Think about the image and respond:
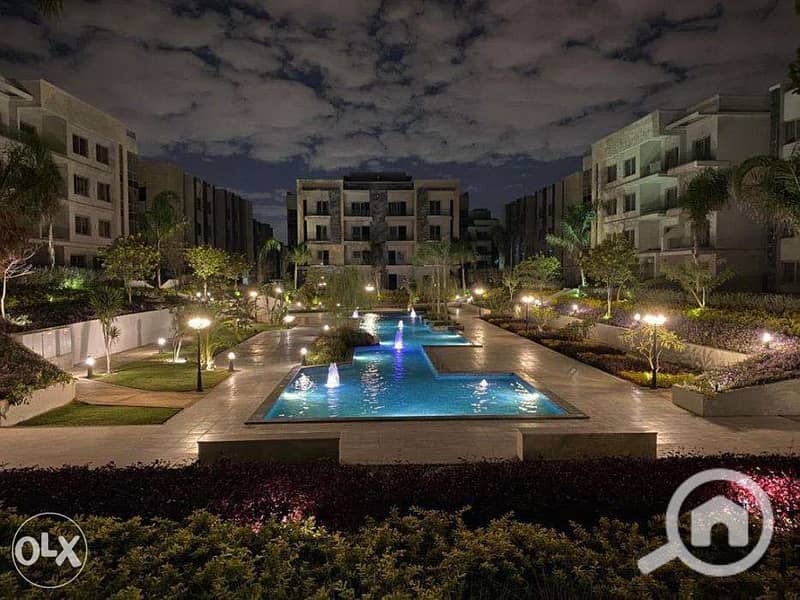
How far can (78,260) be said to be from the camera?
36062 mm

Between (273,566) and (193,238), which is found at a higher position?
(193,238)

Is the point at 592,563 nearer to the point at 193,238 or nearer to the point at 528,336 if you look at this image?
the point at 528,336

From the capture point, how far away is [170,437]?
1001cm

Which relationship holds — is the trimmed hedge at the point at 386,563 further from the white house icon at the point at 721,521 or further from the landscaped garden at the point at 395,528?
the white house icon at the point at 721,521

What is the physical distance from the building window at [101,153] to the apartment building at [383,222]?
2538cm

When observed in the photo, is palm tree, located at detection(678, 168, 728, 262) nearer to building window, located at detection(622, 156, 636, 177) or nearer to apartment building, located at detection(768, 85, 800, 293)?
apartment building, located at detection(768, 85, 800, 293)

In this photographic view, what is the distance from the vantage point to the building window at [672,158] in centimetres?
3519

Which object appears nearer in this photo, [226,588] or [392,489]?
[226,588]

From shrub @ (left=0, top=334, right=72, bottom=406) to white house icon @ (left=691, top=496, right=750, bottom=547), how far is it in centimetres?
1196

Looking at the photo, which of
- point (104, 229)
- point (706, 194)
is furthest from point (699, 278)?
point (104, 229)

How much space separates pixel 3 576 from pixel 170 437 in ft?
19.5

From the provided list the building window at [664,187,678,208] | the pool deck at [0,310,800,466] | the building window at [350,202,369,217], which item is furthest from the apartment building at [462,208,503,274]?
the pool deck at [0,310,800,466]

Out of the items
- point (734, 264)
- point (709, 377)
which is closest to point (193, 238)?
point (734, 264)
